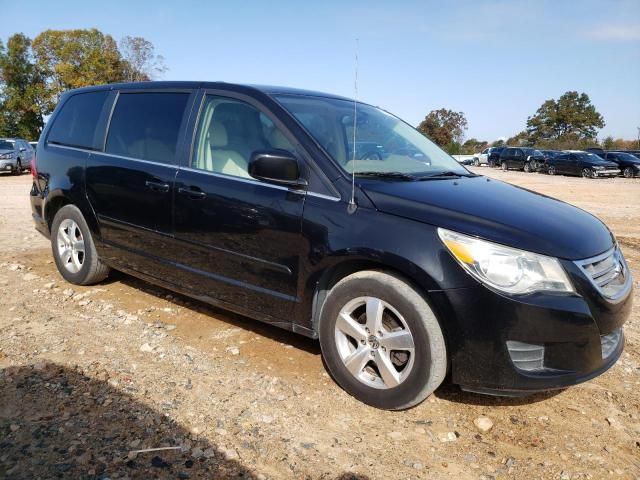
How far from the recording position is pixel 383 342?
9.41ft

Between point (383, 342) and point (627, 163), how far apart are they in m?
30.6

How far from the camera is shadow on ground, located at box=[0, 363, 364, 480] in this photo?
2.33 metres

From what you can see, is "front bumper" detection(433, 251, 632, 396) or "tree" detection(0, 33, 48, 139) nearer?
"front bumper" detection(433, 251, 632, 396)

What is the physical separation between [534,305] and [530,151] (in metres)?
34.1

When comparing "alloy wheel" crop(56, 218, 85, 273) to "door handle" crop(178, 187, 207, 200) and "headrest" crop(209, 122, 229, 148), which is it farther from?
"headrest" crop(209, 122, 229, 148)

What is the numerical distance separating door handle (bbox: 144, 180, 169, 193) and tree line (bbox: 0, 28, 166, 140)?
133 ft

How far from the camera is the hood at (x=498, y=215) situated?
2664 mm

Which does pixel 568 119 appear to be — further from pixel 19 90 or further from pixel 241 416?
pixel 241 416

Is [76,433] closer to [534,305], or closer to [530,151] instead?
[534,305]

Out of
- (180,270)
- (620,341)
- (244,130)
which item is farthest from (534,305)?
(180,270)

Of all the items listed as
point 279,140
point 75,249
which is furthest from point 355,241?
point 75,249

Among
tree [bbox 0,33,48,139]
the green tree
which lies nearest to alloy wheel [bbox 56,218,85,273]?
tree [bbox 0,33,48,139]

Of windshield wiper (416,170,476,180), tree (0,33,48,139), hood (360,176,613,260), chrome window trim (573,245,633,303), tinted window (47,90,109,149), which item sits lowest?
chrome window trim (573,245,633,303)

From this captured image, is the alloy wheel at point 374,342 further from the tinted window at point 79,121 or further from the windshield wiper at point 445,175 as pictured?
the tinted window at point 79,121
